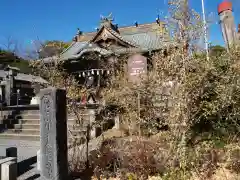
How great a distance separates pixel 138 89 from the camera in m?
7.23

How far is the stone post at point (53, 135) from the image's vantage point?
4766 millimetres

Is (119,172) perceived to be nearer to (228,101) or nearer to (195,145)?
(195,145)

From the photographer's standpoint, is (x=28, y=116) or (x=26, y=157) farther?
(x=28, y=116)

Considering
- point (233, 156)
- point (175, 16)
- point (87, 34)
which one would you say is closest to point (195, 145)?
point (233, 156)

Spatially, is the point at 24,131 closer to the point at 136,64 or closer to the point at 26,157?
the point at 26,157

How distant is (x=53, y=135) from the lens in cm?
477

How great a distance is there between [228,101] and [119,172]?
286 centimetres

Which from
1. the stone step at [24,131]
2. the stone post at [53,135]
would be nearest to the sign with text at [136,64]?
the stone step at [24,131]

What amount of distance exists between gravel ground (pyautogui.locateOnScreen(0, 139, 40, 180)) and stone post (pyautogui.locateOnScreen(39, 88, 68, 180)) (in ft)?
3.53

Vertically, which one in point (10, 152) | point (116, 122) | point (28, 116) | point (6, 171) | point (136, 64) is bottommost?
point (6, 171)

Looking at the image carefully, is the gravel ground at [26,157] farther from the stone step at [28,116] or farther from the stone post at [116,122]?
the stone post at [116,122]

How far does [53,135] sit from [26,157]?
10.3 feet

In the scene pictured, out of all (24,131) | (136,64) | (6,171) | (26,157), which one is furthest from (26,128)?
(6,171)

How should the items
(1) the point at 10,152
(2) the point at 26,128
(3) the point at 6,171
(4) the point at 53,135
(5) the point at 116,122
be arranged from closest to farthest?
(4) the point at 53,135 < (3) the point at 6,171 < (1) the point at 10,152 < (5) the point at 116,122 < (2) the point at 26,128
